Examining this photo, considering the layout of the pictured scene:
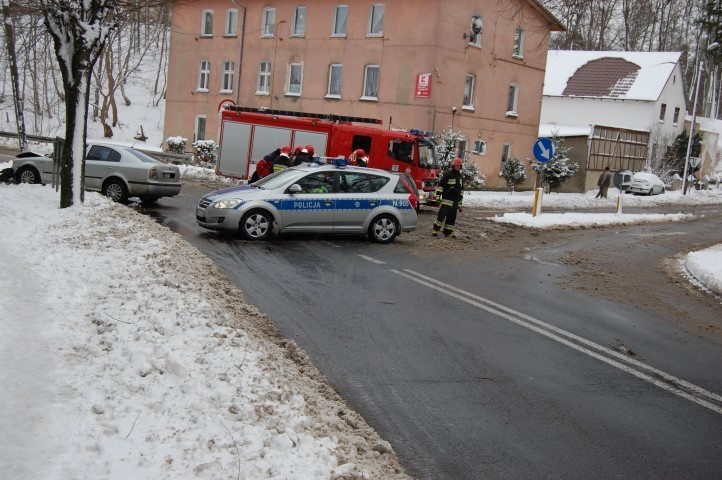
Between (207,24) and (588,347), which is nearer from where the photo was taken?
(588,347)

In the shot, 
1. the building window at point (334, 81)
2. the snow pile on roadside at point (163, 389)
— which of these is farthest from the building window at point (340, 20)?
the snow pile on roadside at point (163, 389)

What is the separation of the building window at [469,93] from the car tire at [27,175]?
2116 cm

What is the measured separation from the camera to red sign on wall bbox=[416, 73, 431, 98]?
32688 millimetres

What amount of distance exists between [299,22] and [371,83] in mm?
5846

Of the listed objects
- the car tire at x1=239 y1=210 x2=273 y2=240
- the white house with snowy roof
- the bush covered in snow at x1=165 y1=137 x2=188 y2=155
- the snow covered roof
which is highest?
the white house with snowy roof

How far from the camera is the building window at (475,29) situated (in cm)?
3450

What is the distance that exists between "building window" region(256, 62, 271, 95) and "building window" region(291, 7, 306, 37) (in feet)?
7.87

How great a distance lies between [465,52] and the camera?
34406 millimetres

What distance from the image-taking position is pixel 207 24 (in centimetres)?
4259

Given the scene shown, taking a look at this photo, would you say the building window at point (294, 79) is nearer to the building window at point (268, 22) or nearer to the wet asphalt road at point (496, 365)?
the building window at point (268, 22)

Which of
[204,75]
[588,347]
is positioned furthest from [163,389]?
[204,75]

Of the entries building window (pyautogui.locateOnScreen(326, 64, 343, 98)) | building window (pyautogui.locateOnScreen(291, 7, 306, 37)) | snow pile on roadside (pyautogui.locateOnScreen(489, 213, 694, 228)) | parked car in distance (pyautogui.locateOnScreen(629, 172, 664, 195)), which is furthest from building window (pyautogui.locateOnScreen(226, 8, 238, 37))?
parked car in distance (pyautogui.locateOnScreen(629, 172, 664, 195))

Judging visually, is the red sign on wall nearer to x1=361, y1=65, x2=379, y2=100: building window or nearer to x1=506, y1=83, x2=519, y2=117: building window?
x1=361, y1=65, x2=379, y2=100: building window

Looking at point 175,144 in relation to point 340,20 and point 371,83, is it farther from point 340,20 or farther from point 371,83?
point 371,83
